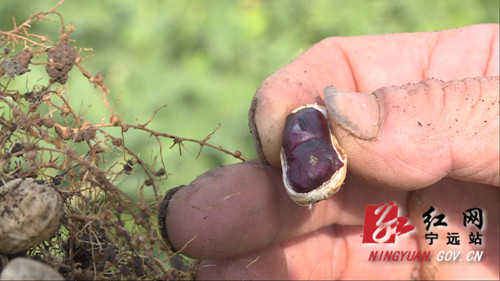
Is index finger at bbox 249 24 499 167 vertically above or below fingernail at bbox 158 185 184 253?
above

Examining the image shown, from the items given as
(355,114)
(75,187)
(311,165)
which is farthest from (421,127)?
(75,187)

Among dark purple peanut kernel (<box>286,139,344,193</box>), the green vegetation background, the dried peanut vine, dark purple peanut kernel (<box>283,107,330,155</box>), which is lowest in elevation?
the green vegetation background

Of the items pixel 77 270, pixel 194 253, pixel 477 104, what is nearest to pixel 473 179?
pixel 477 104

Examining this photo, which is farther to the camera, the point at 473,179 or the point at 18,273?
the point at 473,179

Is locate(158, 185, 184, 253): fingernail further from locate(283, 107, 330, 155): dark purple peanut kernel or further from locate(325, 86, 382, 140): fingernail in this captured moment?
locate(325, 86, 382, 140): fingernail

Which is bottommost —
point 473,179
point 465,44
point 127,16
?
point 127,16

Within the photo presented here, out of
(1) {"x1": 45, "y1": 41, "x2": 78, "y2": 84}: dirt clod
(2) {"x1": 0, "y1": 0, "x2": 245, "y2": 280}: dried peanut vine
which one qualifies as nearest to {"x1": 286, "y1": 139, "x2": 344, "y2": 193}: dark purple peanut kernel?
(2) {"x1": 0, "y1": 0, "x2": 245, "y2": 280}: dried peanut vine

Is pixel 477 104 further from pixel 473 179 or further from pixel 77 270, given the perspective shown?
pixel 77 270
